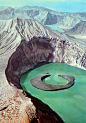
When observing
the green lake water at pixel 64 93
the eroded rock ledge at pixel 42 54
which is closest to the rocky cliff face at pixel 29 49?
the eroded rock ledge at pixel 42 54

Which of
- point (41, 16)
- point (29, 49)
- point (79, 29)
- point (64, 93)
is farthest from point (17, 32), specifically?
point (41, 16)

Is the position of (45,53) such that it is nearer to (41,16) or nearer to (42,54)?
(42,54)

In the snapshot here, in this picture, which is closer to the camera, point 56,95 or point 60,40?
point 56,95

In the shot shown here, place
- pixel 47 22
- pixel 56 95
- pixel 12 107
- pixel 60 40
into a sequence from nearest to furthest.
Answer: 1. pixel 12 107
2. pixel 56 95
3. pixel 60 40
4. pixel 47 22

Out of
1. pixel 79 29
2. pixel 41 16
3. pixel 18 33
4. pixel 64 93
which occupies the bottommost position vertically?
pixel 64 93

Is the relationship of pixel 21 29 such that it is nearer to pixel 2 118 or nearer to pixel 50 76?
pixel 50 76

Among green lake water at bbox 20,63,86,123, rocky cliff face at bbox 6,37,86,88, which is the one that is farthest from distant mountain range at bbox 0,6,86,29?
green lake water at bbox 20,63,86,123

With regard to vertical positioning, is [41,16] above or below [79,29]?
above

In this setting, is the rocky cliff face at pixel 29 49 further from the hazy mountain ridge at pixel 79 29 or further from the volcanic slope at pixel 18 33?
the hazy mountain ridge at pixel 79 29

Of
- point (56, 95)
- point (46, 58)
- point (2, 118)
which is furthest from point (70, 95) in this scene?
point (46, 58)
